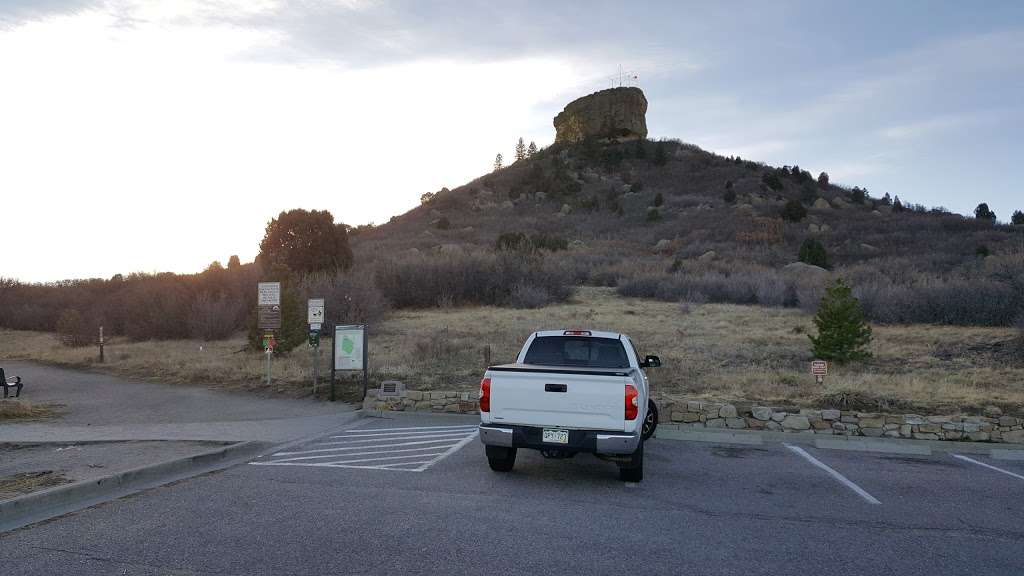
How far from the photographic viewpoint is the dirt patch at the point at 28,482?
7225 millimetres

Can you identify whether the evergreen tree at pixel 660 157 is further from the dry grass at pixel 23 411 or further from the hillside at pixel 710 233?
the dry grass at pixel 23 411

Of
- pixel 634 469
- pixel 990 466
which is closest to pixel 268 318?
pixel 634 469

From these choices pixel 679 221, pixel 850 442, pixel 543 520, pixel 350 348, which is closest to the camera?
pixel 543 520

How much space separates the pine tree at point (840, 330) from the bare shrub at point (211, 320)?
24939 millimetres

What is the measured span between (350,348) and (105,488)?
787 centimetres

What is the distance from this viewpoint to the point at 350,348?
50.7 ft

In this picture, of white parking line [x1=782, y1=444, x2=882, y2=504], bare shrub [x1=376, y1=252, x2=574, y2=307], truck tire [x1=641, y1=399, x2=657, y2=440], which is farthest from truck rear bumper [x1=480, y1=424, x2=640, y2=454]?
bare shrub [x1=376, y1=252, x2=574, y2=307]

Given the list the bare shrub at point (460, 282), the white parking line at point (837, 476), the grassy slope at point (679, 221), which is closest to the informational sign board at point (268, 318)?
the white parking line at point (837, 476)

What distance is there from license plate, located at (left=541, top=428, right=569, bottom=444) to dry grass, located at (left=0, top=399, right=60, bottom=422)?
10.9 metres

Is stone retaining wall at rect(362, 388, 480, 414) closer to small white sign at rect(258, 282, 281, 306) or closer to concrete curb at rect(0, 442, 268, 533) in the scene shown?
concrete curb at rect(0, 442, 268, 533)

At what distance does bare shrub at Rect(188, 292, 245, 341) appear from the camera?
107 feet

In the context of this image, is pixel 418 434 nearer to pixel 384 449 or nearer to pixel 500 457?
pixel 384 449

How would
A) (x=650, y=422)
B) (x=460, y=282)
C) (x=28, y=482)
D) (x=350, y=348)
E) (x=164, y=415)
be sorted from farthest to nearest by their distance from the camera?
1. (x=460, y=282)
2. (x=350, y=348)
3. (x=164, y=415)
4. (x=650, y=422)
5. (x=28, y=482)

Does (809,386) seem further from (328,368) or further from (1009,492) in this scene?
(328,368)
